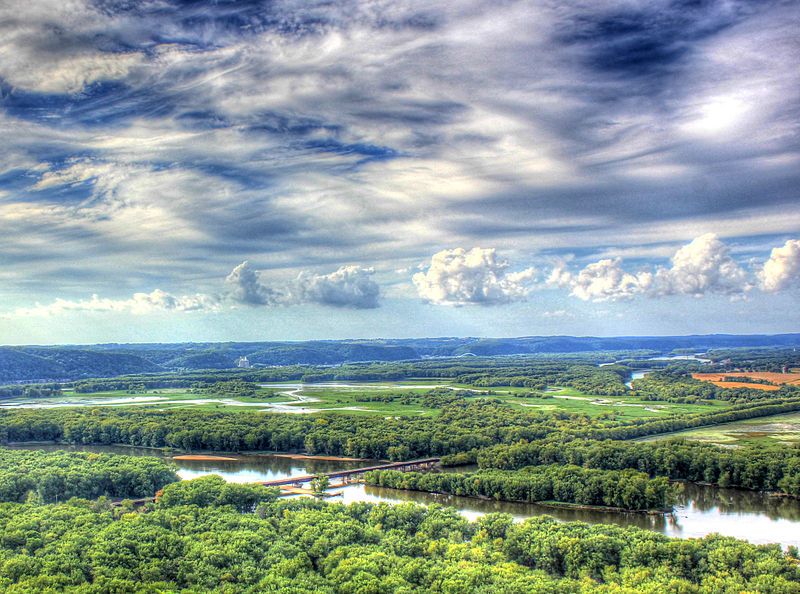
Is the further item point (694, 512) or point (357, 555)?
point (694, 512)

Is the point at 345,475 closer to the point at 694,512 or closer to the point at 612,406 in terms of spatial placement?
the point at 694,512

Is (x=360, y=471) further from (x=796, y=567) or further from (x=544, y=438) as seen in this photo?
(x=796, y=567)

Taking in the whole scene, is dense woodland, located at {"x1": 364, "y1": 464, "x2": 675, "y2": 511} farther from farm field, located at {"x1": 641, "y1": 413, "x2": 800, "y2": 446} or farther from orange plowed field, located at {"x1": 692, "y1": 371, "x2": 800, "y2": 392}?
Answer: orange plowed field, located at {"x1": 692, "y1": 371, "x2": 800, "y2": 392}

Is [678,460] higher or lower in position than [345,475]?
higher

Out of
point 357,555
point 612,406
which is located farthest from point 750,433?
point 357,555

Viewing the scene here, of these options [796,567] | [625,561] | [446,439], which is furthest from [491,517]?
[446,439]

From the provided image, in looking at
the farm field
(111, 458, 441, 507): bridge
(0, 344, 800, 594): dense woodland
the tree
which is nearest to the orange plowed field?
the farm field
